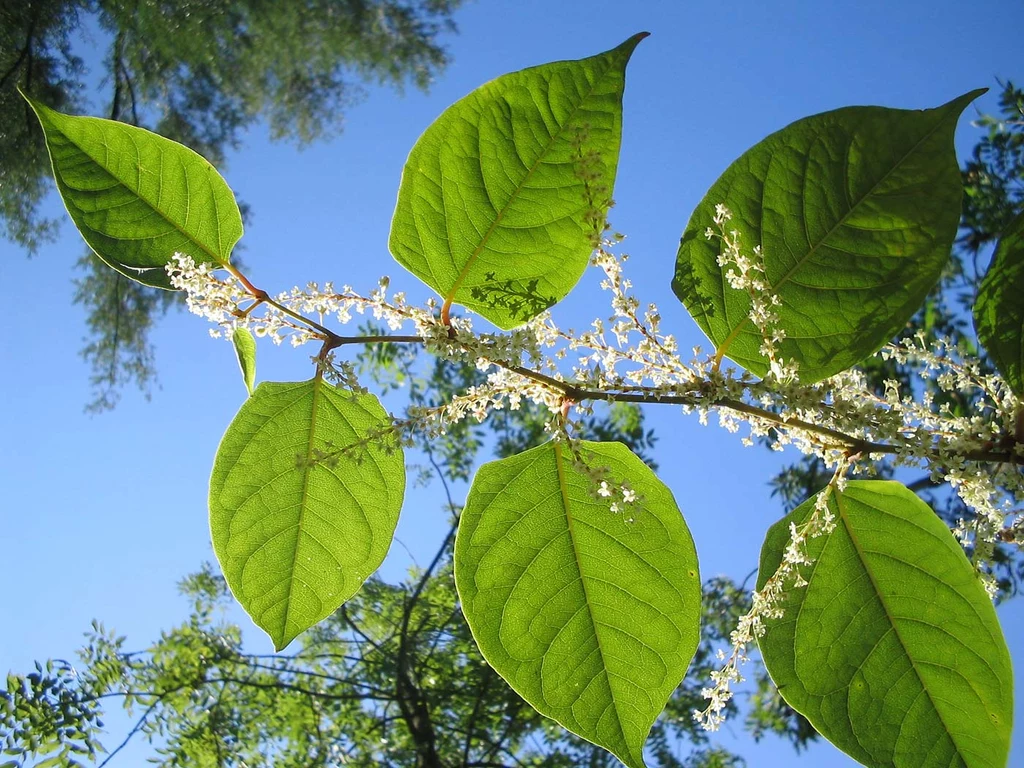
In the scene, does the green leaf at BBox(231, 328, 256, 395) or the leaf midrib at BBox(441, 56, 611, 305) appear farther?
the green leaf at BBox(231, 328, 256, 395)

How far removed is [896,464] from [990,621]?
9.8 inches

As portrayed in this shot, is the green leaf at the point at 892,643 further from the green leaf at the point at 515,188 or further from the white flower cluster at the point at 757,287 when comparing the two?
the green leaf at the point at 515,188

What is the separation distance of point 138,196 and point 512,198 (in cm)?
44

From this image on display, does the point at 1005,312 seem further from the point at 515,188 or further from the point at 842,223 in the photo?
the point at 515,188

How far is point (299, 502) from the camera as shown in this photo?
0.94m

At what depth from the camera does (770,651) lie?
89cm

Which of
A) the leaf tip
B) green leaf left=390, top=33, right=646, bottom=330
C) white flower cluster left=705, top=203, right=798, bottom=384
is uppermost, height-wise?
the leaf tip

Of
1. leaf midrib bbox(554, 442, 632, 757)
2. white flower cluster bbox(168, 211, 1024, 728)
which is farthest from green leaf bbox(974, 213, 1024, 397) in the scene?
leaf midrib bbox(554, 442, 632, 757)

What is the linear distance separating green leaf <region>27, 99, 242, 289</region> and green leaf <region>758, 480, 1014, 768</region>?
758 mm

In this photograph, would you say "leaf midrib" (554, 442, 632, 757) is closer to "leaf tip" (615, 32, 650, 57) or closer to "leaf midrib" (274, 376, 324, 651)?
"leaf midrib" (274, 376, 324, 651)

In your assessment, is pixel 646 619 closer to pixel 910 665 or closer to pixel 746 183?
pixel 910 665

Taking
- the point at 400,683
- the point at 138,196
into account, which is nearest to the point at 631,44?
the point at 138,196

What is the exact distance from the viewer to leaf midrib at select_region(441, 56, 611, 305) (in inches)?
30.6

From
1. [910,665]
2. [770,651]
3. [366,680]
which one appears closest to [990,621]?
[910,665]
